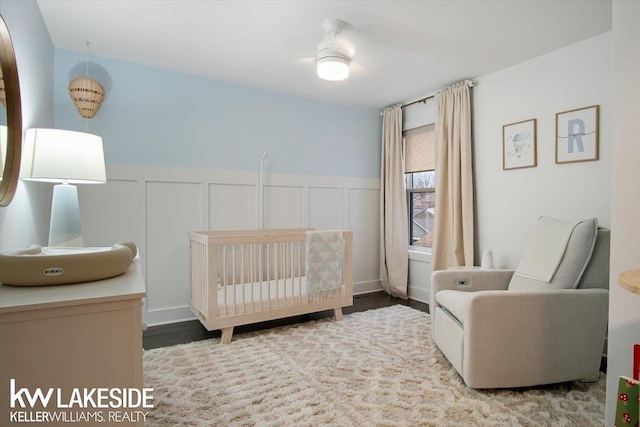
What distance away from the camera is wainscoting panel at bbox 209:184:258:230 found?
317 centimetres

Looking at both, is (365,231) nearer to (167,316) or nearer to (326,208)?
(326,208)

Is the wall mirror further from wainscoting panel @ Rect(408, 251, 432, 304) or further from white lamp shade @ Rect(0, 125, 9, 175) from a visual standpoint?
wainscoting panel @ Rect(408, 251, 432, 304)

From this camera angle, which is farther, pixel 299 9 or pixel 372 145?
pixel 372 145

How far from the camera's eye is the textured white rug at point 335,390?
1613 millimetres

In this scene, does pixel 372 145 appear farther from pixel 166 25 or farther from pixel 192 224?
pixel 166 25

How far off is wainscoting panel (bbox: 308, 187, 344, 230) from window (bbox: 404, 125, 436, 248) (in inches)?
33.0

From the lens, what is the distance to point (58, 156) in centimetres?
166

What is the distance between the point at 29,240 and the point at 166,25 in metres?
1.55

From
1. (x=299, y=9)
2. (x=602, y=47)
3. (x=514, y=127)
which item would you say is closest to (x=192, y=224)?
(x=299, y=9)

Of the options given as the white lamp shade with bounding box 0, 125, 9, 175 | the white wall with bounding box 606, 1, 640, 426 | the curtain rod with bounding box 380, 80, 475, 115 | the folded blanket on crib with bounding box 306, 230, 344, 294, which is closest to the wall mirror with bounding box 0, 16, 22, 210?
the white lamp shade with bounding box 0, 125, 9, 175

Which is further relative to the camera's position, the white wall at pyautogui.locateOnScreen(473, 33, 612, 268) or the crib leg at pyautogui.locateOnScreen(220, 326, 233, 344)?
the crib leg at pyautogui.locateOnScreen(220, 326, 233, 344)

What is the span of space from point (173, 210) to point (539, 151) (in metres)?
3.12

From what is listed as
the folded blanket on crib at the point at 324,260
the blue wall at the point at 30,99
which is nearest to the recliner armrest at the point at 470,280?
the folded blanket on crib at the point at 324,260

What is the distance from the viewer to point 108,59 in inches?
106
